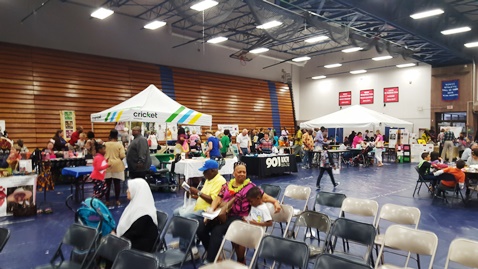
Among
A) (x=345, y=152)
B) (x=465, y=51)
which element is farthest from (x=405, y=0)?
(x=465, y=51)

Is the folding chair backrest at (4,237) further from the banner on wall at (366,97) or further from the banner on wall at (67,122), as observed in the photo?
the banner on wall at (366,97)

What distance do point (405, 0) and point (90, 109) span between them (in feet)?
38.0

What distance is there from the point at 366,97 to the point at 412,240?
61.8 feet

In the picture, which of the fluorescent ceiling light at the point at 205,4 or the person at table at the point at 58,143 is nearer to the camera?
the fluorescent ceiling light at the point at 205,4

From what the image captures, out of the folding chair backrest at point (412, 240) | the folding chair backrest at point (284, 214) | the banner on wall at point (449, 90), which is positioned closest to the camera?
the folding chair backrest at point (412, 240)

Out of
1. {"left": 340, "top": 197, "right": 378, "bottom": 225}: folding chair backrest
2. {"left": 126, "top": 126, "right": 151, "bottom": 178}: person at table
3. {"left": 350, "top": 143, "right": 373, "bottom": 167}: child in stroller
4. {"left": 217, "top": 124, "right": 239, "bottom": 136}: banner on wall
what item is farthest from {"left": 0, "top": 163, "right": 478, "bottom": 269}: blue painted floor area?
{"left": 217, "top": 124, "right": 239, "bottom": 136}: banner on wall

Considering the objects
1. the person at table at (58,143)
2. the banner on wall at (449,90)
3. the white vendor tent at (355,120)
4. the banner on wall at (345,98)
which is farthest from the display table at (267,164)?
the banner on wall at (345,98)

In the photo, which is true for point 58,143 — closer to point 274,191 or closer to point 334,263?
point 274,191

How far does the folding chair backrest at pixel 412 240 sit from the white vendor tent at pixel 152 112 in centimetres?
607

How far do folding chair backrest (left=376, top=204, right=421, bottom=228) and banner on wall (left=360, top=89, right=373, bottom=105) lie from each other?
58.2ft

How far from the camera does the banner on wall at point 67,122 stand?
12492 mm

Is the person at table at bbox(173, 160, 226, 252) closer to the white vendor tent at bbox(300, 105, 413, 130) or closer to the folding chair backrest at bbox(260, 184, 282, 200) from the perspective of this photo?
the folding chair backrest at bbox(260, 184, 282, 200)

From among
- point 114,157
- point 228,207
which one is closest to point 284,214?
point 228,207

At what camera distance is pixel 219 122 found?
17844mm
